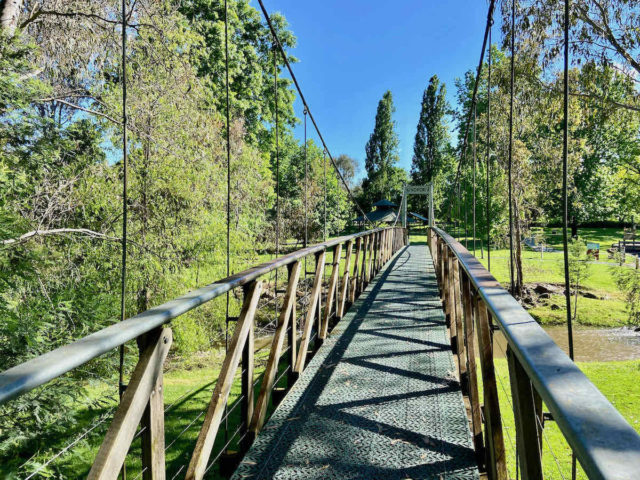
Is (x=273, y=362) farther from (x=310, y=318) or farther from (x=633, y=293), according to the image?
(x=633, y=293)

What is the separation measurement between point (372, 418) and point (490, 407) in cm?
62

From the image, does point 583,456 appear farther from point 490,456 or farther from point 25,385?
point 490,456

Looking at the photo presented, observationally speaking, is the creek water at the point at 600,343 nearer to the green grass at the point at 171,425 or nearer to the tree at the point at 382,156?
the green grass at the point at 171,425

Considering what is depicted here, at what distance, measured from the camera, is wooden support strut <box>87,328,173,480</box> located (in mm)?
797

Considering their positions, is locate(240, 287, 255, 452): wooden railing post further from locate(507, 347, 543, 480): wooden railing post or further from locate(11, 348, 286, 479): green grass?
locate(507, 347, 543, 480): wooden railing post

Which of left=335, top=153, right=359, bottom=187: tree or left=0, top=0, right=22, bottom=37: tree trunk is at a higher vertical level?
left=335, top=153, right=359, bottom=187: tree

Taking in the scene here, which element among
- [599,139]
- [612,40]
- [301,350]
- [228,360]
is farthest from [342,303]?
[599,139]

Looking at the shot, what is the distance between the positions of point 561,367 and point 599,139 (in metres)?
24.0

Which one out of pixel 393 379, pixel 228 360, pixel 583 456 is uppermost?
pixel 583 456

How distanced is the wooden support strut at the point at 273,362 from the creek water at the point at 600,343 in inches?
297

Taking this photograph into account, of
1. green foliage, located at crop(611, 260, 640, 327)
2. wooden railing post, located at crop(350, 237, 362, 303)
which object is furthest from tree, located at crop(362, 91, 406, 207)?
wooden railing post, located at crop(350, 237, 362, 303)

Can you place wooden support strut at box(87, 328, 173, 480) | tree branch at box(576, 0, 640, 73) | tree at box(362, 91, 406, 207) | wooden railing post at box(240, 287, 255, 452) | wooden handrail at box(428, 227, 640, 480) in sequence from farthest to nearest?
tree at box(362, 91, 406, 207) < tree branch at box(576, 0, 640, 73) < wooden railing post at box(240, 287, 255, 452) < wooden support strut at box(87, 328, 173, 480) < wooden handrail at box(428, 227, 640, 480)

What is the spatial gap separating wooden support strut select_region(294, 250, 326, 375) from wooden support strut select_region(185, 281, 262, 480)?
0.82m

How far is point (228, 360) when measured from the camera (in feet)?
4.81
